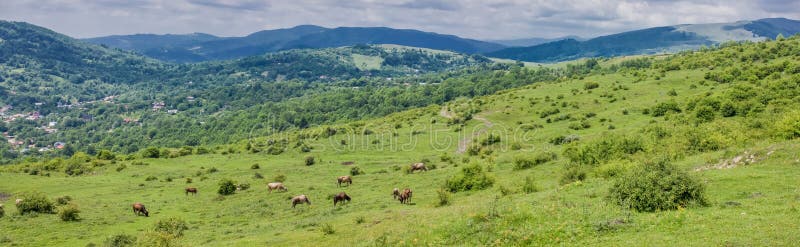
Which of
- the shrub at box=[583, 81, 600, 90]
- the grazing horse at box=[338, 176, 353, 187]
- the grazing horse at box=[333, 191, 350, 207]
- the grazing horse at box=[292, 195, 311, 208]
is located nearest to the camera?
the grazing horse at box=[333, 191, 350, 207]

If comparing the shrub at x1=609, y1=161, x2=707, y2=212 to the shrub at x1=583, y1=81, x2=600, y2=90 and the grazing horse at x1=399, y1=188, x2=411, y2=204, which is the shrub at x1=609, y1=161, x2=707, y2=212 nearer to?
the grazing horse at x1=399, y1=188, x2=411, y2=204

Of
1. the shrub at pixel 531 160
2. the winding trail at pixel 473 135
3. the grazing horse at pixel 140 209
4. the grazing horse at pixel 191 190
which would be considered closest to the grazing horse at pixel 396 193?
the shrub at pixel 531 160

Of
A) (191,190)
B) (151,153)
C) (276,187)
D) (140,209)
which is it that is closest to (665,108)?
(276,187)

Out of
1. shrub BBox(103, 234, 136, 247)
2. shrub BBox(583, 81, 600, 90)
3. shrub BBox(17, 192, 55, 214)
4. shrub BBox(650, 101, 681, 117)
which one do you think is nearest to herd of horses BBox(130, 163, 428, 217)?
shrub BBox(17, 192, 55, 214)

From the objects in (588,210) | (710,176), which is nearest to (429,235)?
A: (588,210)

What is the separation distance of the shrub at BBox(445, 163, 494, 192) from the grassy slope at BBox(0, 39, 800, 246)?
1679mm

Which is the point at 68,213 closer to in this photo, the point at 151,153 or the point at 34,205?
the point at 34,205

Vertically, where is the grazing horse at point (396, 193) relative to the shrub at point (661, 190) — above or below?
below

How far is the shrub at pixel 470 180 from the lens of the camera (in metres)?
41.9

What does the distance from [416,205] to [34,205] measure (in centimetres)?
3436

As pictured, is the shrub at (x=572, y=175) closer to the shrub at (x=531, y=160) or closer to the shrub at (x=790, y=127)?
the shrub at (x=531, y=160)

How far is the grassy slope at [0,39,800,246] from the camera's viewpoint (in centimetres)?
1997

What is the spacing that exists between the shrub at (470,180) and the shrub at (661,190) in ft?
60.9

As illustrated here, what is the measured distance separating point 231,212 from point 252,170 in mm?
29245
